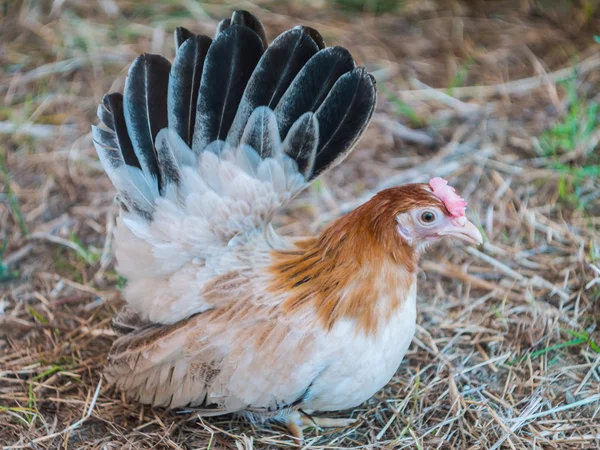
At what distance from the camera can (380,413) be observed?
3.27 m

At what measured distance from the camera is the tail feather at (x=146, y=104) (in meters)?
3.00

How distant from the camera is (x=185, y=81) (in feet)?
9.80

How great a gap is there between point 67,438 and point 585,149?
11.9 ft

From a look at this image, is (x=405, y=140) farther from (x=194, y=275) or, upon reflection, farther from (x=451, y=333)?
(x=194, y=275)

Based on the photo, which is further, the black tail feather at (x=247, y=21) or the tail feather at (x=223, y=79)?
the black tail feather at (x=247, y=21)

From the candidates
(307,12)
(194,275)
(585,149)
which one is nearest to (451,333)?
(194,275)

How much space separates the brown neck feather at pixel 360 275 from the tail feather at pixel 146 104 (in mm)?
819

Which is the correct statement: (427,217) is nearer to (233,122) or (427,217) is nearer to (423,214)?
(423,214)

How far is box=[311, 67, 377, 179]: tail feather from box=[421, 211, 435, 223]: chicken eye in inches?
17.7

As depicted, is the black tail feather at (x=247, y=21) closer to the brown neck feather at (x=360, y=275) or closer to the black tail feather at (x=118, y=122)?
the black tail feather at (x=118, y=122)

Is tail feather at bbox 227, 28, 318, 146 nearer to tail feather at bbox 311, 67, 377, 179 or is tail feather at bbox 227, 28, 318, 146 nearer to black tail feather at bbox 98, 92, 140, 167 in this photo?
tail feather at bbox 311, 67, 377, 179

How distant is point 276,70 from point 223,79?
24 cm

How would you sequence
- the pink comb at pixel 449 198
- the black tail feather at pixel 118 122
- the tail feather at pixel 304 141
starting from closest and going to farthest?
the pink comb at pixel 449 198
the tail feather at pixel 304 141
the black tail feather at pixel 118 122

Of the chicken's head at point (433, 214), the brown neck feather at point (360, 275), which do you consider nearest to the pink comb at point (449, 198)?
the chicken's head at point (433, 214)
